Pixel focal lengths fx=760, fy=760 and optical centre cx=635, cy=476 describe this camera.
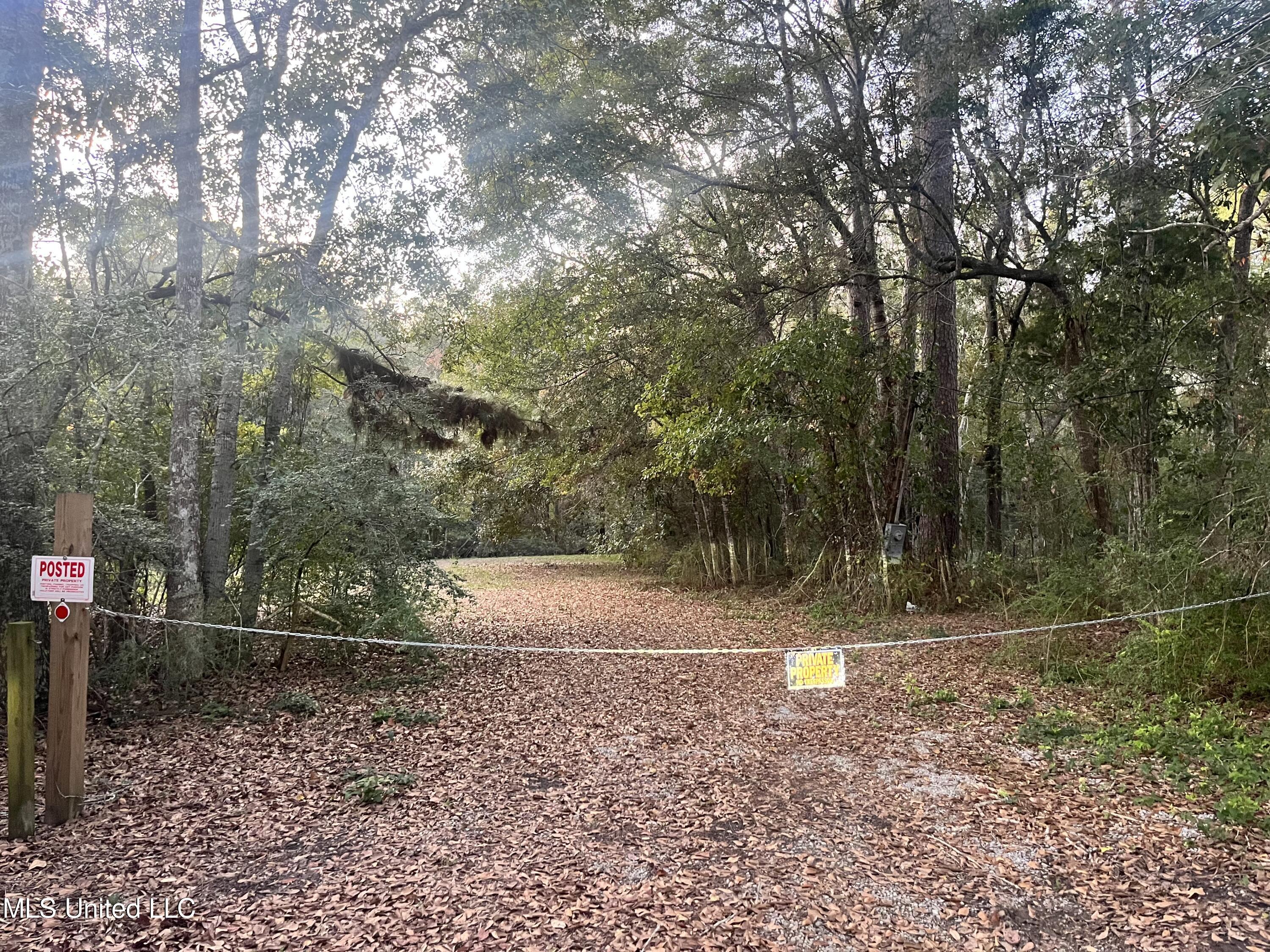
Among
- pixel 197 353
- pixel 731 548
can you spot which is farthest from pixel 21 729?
pixel 731 548

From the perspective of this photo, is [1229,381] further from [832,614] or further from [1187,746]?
[832,614]

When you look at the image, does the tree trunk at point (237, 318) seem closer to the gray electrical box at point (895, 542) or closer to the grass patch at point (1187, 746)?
the grass patch at point (1187, 746)

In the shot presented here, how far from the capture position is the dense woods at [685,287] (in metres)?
5.31

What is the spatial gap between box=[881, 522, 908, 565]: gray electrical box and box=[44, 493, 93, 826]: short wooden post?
7858 mm

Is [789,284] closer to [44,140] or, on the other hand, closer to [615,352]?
[615,352]

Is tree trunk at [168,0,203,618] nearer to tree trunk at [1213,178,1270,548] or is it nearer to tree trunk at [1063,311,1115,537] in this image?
tree trunk at [1213,178,1270,548]

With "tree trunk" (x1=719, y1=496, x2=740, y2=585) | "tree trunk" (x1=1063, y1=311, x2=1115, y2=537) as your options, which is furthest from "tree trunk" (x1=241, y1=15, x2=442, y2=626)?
"tree trunk" (x1=719, y1=496, x2=740, y2=585)

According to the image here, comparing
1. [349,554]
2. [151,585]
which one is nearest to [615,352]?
[349,554]

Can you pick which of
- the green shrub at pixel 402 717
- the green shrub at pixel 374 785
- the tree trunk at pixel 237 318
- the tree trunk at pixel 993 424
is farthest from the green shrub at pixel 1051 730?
the tree trunk at pixel 237 318

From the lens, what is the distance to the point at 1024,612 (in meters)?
7.83

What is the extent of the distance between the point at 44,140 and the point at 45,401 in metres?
3.54

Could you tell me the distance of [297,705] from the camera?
5684mm

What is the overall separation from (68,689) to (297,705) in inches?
83.2

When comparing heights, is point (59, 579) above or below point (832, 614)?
above
